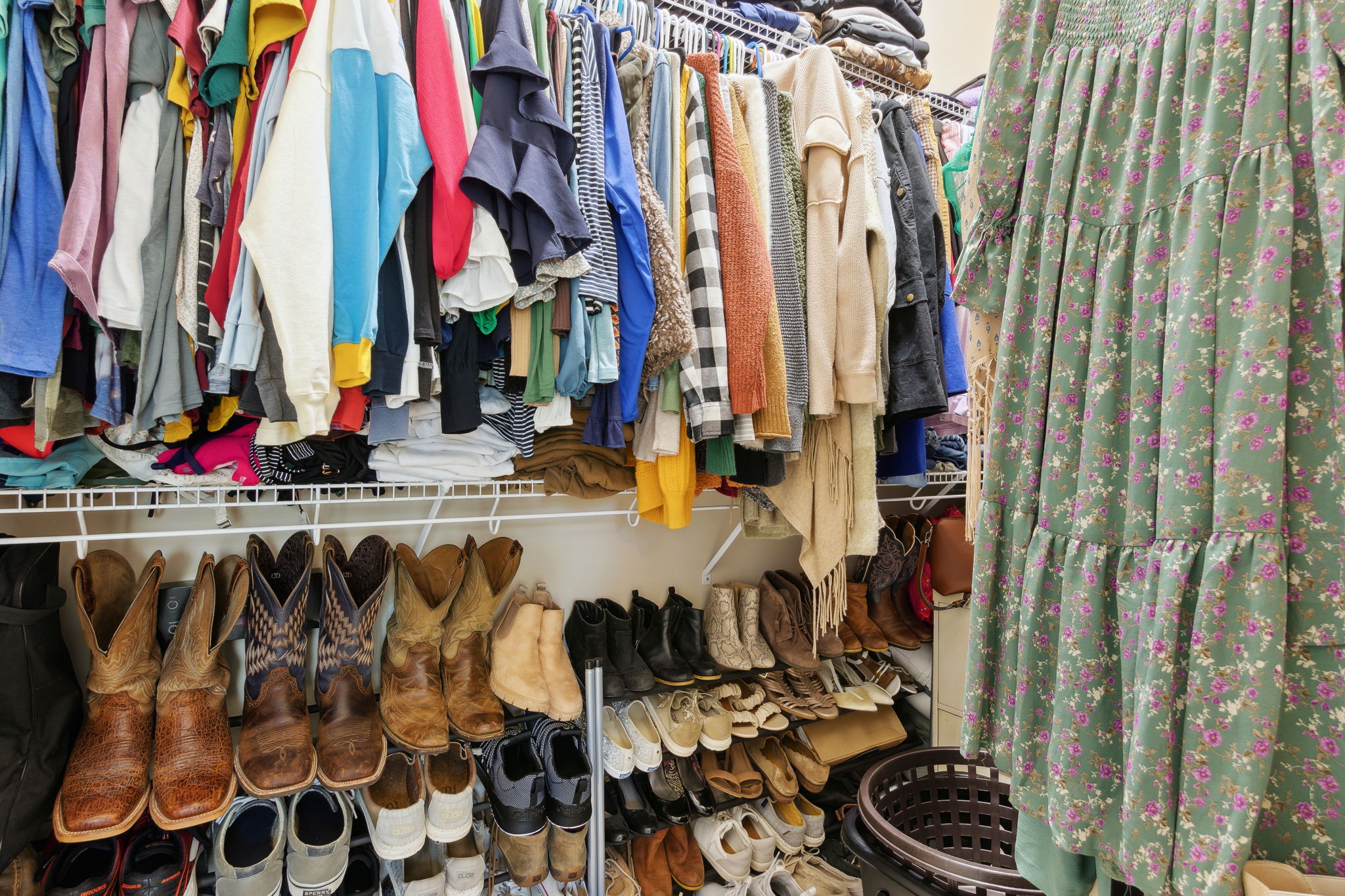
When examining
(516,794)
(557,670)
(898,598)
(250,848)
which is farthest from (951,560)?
(250,848)

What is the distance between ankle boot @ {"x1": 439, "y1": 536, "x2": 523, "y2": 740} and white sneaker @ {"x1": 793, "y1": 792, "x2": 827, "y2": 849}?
3.16ft

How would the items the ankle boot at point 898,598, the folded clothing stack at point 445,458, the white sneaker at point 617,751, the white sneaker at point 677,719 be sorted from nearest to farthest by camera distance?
the folded clothing stack at point 445,458
the white sneaker at point 617,751
the white sneaker at point 677,719
the ankle boot at point 898,598

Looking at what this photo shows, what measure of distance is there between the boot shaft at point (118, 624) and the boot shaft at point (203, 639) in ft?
0.11

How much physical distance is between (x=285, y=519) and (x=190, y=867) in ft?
2.21

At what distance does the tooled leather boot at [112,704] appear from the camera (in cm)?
103

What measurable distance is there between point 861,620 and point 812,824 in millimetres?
580

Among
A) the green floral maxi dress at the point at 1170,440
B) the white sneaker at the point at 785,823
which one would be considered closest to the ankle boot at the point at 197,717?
the green floral maxi dress at the point at 1170,440

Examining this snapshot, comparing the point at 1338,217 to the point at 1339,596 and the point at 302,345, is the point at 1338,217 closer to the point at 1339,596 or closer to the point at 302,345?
the point at 1339,596

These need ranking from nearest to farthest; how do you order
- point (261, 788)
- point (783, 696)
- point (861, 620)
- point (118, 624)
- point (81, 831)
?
1. point (81, 831)
2. point (261, 788)
3. point (118, 624)
4. point (783, 696)
5. point (861, 620)

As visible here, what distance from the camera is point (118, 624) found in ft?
4.05

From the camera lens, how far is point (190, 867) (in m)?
1.16

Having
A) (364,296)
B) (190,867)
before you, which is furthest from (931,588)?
(190,867)

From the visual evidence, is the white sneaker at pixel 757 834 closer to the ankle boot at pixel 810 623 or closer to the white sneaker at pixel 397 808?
the ankle boot at pixel 810 623

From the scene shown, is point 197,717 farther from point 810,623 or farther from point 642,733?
point 810,623
